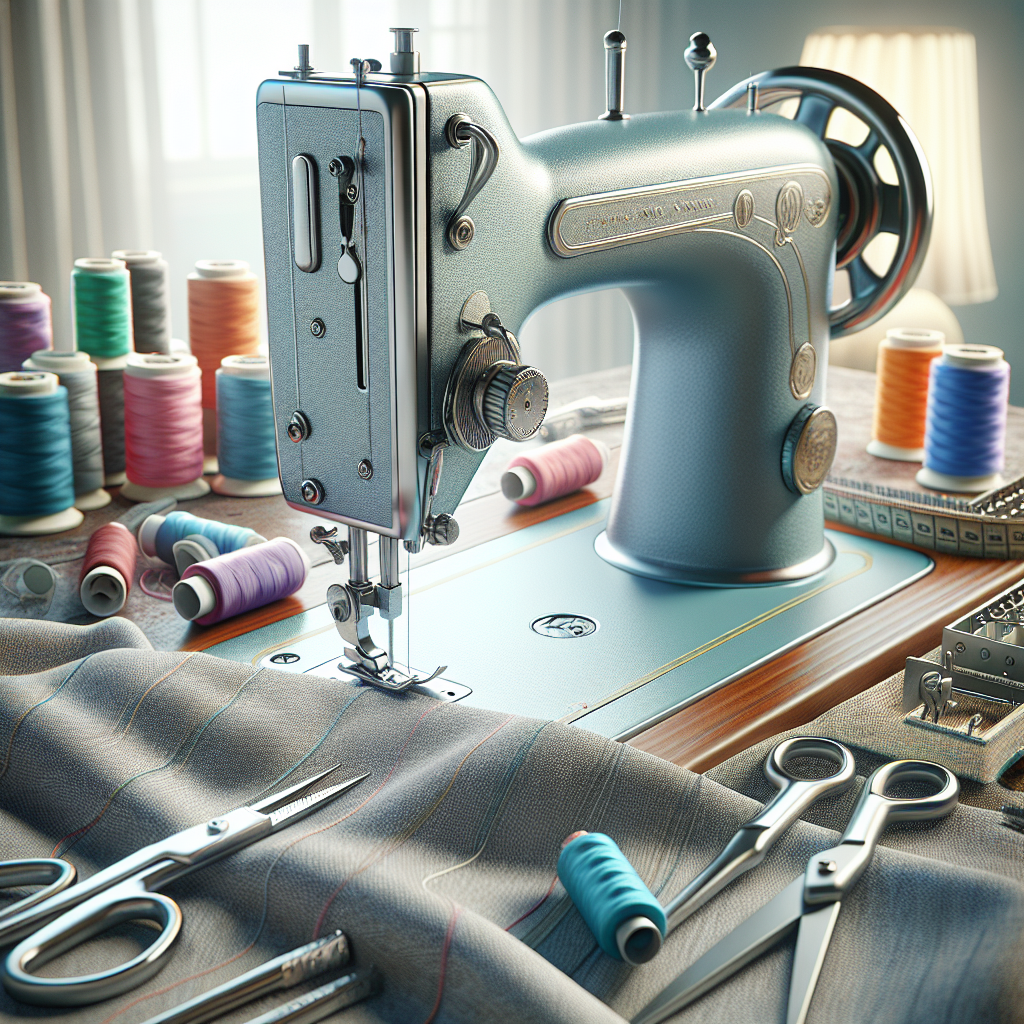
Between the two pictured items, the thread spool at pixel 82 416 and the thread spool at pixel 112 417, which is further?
the thread spool at pixel 112 417

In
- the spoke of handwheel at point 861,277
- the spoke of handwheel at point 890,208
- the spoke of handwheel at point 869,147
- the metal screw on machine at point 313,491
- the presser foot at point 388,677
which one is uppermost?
the spoke of handwheel at point 869,147

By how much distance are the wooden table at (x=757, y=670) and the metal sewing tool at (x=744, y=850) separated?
0.27ft

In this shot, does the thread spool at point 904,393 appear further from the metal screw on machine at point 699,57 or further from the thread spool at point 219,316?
the thread spool at point 219,316

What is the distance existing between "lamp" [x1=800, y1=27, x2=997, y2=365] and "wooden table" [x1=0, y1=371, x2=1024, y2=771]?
69.8 inches

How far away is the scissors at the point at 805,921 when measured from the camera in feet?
2.41

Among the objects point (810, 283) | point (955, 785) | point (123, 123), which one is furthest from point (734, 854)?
point (123, 123)

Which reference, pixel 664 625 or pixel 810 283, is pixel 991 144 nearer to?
pixel 810 283

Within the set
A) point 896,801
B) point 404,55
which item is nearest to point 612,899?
point 896,801

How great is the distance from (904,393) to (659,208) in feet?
2.60

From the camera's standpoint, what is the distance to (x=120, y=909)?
774 mm

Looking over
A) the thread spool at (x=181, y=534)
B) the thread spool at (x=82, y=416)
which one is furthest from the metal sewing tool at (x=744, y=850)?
the thread spool at (x=82, y=416)

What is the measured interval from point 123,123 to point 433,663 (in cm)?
243

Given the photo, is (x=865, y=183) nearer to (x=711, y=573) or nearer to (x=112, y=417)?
(x=711, y=573)

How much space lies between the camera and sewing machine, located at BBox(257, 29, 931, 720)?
972 millimetres
